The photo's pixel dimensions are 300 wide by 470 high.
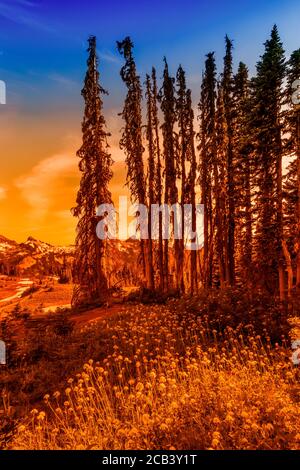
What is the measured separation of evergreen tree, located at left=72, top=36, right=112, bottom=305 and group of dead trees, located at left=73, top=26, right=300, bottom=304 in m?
0.06

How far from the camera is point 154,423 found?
4430 millimetres

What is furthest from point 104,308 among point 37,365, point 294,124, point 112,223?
point 294,124

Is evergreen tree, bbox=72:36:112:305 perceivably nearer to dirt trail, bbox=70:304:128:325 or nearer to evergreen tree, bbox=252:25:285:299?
dirt trail, bbox=70:304:128:325

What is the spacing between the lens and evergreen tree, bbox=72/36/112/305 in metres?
19.8

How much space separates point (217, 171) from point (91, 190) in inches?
367

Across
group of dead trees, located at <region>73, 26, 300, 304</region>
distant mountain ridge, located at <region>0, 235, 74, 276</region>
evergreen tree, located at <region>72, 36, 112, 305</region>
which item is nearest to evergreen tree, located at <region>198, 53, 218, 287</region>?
group of dead trees, located at <region>73, 26, 300, 304</region>

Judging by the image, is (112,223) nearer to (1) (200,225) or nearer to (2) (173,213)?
(2) (173,213)

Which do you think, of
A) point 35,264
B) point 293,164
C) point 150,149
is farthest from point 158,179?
point 35,264

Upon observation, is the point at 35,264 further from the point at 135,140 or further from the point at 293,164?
the point at 293,164

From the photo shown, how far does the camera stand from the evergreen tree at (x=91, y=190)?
64.8 feet

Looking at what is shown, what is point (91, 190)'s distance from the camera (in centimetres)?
1998

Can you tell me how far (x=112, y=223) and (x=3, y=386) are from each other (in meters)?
13.1

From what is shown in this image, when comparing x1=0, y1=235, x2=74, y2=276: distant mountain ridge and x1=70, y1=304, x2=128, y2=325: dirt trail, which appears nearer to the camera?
x1=70, y1=304, x2=128, y2=325: dirt trail

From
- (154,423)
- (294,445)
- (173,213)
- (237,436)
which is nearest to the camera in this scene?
(294,445)
